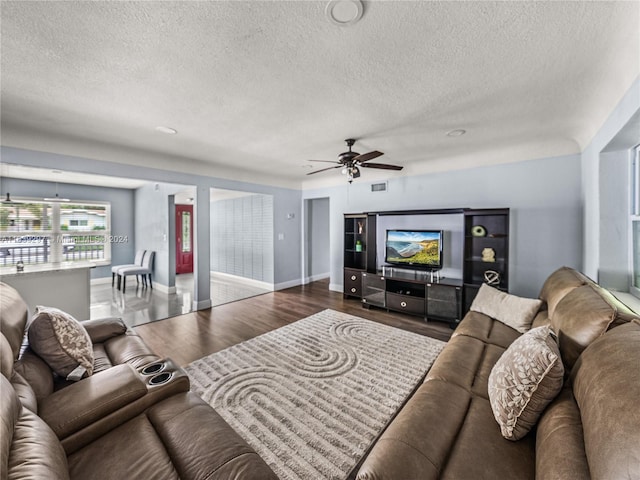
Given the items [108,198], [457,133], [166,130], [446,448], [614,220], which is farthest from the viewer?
[108,198]

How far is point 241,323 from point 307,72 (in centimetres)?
333

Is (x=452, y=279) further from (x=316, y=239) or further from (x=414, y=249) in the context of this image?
(x=316, y=239)

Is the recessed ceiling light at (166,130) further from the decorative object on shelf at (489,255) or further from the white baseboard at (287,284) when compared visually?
the decorative object on shelf at (489,255)

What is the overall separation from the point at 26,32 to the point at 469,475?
121 inches

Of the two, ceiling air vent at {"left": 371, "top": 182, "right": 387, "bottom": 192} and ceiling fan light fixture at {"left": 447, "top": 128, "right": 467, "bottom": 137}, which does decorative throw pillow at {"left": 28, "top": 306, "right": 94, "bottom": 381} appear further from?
ceiling air vent at {"left": 371, "top": 182, "right": 387, "bottom": 192}

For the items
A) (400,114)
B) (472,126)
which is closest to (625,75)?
(472,126)

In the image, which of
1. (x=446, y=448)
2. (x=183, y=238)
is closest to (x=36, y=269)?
(x=446, y=448)

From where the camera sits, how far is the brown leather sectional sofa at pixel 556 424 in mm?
792

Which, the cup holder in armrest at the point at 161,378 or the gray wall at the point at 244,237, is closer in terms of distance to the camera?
the cup holder in armrest at the point at 161,378

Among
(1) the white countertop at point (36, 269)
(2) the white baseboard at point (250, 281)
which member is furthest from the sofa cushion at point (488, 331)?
(1) the white countertop at point (36, 269)

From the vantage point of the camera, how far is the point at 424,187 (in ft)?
15.4

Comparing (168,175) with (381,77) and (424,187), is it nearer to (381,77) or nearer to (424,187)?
(381,77)

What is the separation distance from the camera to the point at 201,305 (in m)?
4.64

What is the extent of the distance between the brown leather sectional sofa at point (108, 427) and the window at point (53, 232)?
295 centimetres
